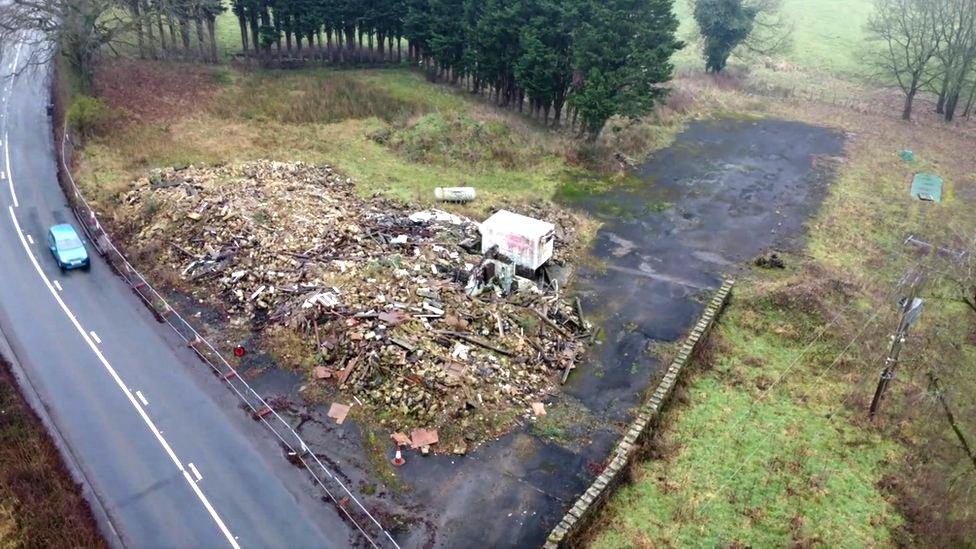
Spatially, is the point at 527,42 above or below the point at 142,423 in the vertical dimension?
above

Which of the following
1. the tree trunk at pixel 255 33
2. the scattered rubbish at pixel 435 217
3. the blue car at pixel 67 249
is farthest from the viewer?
the tree trunk at pixel 255 33

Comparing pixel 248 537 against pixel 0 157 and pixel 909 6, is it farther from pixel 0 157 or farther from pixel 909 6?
pixel 909 6

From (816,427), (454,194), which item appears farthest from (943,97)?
(816,427)

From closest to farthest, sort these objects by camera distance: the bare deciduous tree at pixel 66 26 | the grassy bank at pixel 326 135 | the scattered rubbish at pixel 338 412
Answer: the scattered rubbish at pixel 338 412 < the grassy bank at pixel 326 135 < the bare deciduous tree at pixel 66 26

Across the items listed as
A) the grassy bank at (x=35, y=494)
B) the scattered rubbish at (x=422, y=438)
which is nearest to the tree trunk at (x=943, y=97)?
the scattered rubbish at (x=422, y=438)

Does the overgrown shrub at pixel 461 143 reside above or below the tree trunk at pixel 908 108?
below

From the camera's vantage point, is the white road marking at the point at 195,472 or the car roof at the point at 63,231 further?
the car roof at the point at 63,231

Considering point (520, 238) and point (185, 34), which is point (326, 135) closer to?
point (185, 34)

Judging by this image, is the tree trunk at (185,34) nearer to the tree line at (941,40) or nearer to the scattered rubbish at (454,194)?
the scattered rubbish at (454,194)
